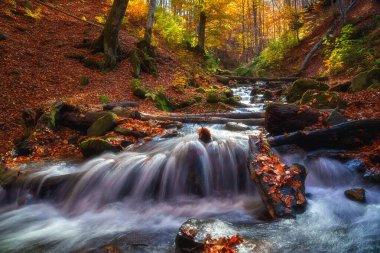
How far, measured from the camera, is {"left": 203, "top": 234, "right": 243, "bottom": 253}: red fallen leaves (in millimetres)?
3002

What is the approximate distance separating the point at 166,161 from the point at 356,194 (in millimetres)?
3533

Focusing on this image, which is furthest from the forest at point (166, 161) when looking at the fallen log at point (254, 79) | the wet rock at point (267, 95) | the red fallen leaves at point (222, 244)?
the fallen log at point (254, 79)

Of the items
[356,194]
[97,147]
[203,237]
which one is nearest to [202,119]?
[97,147]

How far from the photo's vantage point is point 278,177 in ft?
14.7

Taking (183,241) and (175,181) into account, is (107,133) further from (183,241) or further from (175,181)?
(183,241)

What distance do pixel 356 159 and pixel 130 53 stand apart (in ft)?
38.1

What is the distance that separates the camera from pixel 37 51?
1216 cm

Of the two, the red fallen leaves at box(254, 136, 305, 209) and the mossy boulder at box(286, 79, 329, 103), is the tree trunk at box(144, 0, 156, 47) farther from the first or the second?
the red fallen leaves at box(254, 136, 305, 209)

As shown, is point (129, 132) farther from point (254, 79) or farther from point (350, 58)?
point (254, 79)

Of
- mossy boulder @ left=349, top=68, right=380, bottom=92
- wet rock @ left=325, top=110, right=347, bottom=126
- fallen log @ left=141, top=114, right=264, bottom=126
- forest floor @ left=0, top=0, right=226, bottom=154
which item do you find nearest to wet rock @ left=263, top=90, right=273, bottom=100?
forest floor @ left=0, top=0, right=226, bottom=154

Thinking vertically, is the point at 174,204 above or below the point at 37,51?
below

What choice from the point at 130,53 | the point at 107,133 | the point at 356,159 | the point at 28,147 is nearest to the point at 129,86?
the point at 130,53

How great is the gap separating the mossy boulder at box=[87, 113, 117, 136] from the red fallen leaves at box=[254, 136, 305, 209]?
168 inches

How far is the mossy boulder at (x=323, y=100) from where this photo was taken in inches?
318
